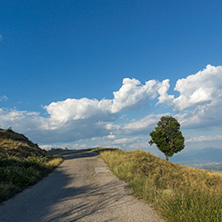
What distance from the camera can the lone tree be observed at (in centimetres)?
4238

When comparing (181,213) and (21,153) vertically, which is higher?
(21,153)

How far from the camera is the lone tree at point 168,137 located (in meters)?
42.4

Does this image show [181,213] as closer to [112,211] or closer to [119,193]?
[112,211]

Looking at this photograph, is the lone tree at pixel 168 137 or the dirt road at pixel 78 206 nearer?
the dirt road at pixel 78 206

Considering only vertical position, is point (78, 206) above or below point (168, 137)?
below

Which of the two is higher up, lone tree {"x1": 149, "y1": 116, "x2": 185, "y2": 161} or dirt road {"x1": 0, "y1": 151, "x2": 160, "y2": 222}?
lone tree {"x1": 149, "y1": 116, "x2": 185, "y2": 161}

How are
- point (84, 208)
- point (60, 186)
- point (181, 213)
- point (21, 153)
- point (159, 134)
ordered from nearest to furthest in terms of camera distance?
point (181, 213)
point (84, 208)
point (60, 186)
point (21, 153)
point (159, 134)

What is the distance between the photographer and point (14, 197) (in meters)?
8.15

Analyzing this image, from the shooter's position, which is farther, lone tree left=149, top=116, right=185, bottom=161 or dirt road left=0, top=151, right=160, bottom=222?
lone tree left=149, top=116, right=185, bottom=161

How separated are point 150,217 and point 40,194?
18.5ft

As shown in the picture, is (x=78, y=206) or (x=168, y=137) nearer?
(x=78, y=206)

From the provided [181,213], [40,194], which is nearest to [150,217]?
[181,213]

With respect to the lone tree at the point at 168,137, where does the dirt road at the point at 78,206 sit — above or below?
below

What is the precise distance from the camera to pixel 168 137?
43719 mm
